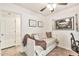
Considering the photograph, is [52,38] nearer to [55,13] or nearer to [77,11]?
[55,13]

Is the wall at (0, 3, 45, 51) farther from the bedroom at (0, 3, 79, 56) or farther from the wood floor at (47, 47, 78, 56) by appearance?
the wood floor at (47, 47, 78, 56)

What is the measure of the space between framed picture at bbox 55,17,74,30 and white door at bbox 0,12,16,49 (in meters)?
0.74

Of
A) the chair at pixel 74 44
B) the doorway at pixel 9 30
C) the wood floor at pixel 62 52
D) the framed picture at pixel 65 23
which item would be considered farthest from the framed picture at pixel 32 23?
the chair at pixel 74 44

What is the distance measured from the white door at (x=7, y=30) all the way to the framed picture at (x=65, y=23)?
0.74 meters

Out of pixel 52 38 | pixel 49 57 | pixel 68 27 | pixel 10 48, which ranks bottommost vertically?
pixel 49 57

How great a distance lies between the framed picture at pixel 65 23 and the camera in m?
1.60

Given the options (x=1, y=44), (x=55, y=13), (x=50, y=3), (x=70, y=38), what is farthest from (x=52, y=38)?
(x=1, y=44)

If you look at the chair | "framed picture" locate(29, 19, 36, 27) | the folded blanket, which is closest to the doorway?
"framed picture" locate(29, 19, 36, 27)

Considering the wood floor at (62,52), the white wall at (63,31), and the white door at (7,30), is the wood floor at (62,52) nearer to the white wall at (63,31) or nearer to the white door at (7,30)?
the white wall at (63,31)

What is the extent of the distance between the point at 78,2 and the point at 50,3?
0.45 m

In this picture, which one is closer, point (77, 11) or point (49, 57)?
point (77, 11)

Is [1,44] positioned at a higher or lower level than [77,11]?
lower

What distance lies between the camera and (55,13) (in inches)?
64.2

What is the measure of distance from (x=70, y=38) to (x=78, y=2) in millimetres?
601
